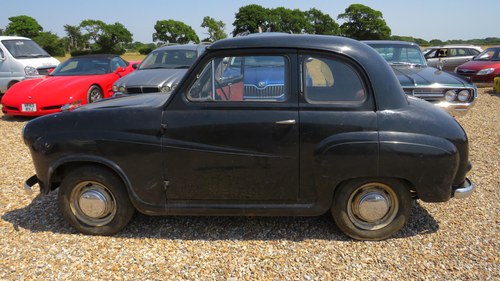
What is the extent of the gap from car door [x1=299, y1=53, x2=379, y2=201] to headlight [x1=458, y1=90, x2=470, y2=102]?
4086mm

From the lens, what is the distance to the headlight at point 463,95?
6113 millimetres

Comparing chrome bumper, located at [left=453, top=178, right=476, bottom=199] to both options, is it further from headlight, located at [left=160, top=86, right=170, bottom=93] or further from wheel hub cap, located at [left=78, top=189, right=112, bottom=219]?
headlight, located at [left=160, top=86, right=170, bottom=93]

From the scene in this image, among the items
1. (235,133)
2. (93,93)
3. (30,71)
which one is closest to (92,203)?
(235,133)

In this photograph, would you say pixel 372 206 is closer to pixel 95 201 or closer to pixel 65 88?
pixel 95 201

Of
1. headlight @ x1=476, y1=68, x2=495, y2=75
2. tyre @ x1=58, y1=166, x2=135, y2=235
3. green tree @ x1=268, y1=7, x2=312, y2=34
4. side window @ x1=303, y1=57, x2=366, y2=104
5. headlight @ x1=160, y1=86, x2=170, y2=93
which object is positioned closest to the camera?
side window @ x1=303, y1=57, x2=366, y2=104

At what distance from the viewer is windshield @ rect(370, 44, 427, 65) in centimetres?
740

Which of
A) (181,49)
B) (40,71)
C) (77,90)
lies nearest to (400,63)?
(181,49)

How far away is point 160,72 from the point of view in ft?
Result: 25.4

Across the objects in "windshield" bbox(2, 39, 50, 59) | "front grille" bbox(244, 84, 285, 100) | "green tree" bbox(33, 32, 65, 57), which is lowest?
"front grille" bbox(244, 84, 285, 100)

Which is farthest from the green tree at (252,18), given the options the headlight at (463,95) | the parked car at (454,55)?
the headlight at (463,95)

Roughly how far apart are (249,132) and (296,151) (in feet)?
1.34

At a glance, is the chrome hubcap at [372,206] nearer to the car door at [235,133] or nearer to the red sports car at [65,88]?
the car door at [235,133]

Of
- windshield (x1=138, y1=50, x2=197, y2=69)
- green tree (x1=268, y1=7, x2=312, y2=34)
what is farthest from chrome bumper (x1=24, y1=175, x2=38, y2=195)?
green tree (x1=268, y1=7, x2=312, y2=34)

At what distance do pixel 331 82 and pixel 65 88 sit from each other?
22.0ft
